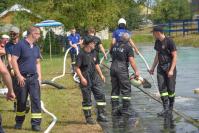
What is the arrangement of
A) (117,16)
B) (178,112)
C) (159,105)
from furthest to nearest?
(117,16) → (159,105) → (178,112)

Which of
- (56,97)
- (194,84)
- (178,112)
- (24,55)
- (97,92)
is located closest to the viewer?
(24,55)

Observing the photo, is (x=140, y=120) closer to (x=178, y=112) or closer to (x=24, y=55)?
(x=178, y=112)

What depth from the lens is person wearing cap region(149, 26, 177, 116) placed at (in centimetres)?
1092

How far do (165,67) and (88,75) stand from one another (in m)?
1.81

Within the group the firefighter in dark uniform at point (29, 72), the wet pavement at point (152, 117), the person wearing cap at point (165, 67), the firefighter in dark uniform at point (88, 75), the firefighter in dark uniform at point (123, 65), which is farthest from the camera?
the person wearing cap at point (165, 67)

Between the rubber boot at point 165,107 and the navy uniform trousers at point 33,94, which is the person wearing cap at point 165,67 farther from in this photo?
the navy uniform trousers at point 33,94

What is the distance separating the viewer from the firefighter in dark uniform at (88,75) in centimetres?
1011

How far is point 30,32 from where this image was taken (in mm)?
9258

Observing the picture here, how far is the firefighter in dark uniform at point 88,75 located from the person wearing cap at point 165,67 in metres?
1.49

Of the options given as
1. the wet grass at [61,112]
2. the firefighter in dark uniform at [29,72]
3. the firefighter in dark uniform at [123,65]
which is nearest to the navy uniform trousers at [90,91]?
the wet grass at [61,112]

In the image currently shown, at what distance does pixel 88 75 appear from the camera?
1022cm

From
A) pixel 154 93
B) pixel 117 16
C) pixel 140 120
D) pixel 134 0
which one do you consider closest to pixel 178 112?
pixel 140 120

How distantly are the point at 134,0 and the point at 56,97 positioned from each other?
32002 mm

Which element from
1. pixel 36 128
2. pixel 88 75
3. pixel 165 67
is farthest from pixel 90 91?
pixel 165 67
